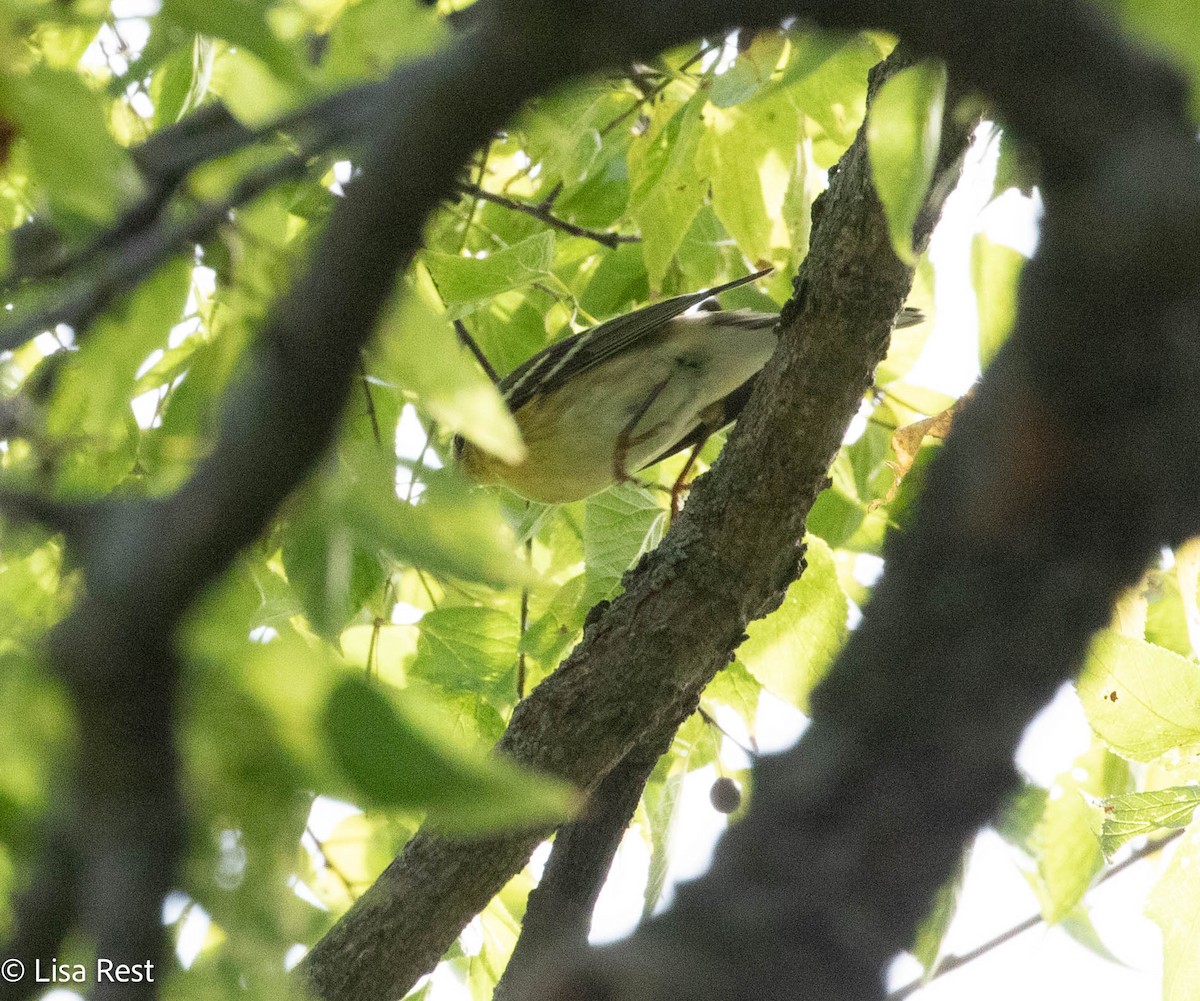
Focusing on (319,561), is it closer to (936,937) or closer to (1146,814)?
(936,937)

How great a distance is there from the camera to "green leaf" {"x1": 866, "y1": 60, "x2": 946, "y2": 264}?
3.39 feet

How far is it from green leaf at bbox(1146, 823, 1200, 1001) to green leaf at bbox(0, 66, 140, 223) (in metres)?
2.11

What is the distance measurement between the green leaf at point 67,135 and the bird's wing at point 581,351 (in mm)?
3061

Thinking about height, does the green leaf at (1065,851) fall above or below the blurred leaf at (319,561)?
below

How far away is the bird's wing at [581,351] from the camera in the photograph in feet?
13.6

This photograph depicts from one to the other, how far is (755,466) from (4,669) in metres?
1.94

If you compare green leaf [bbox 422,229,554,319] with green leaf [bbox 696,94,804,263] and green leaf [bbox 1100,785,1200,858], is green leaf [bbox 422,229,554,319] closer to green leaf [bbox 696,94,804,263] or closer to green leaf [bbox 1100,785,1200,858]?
green leaf [bbox 696,94,804,263]

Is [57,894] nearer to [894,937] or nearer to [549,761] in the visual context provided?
[894,937]

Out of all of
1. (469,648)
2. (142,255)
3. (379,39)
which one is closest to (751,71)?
(379,39)

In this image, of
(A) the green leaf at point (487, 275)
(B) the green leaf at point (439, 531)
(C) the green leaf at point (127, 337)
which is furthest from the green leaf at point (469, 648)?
(B) the green leaf at point (439, 531)

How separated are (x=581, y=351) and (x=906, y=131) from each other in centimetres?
357

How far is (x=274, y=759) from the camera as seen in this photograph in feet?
2.32

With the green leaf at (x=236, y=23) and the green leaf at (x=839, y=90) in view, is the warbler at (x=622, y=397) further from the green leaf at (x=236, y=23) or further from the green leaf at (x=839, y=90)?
the green leaf at (x=236, y=23)

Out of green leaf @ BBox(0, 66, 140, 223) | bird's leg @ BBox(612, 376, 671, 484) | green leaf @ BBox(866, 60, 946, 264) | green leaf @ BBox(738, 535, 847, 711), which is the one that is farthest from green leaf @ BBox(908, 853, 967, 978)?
bird's leg @ BBox(612, 376, 671, 484)
